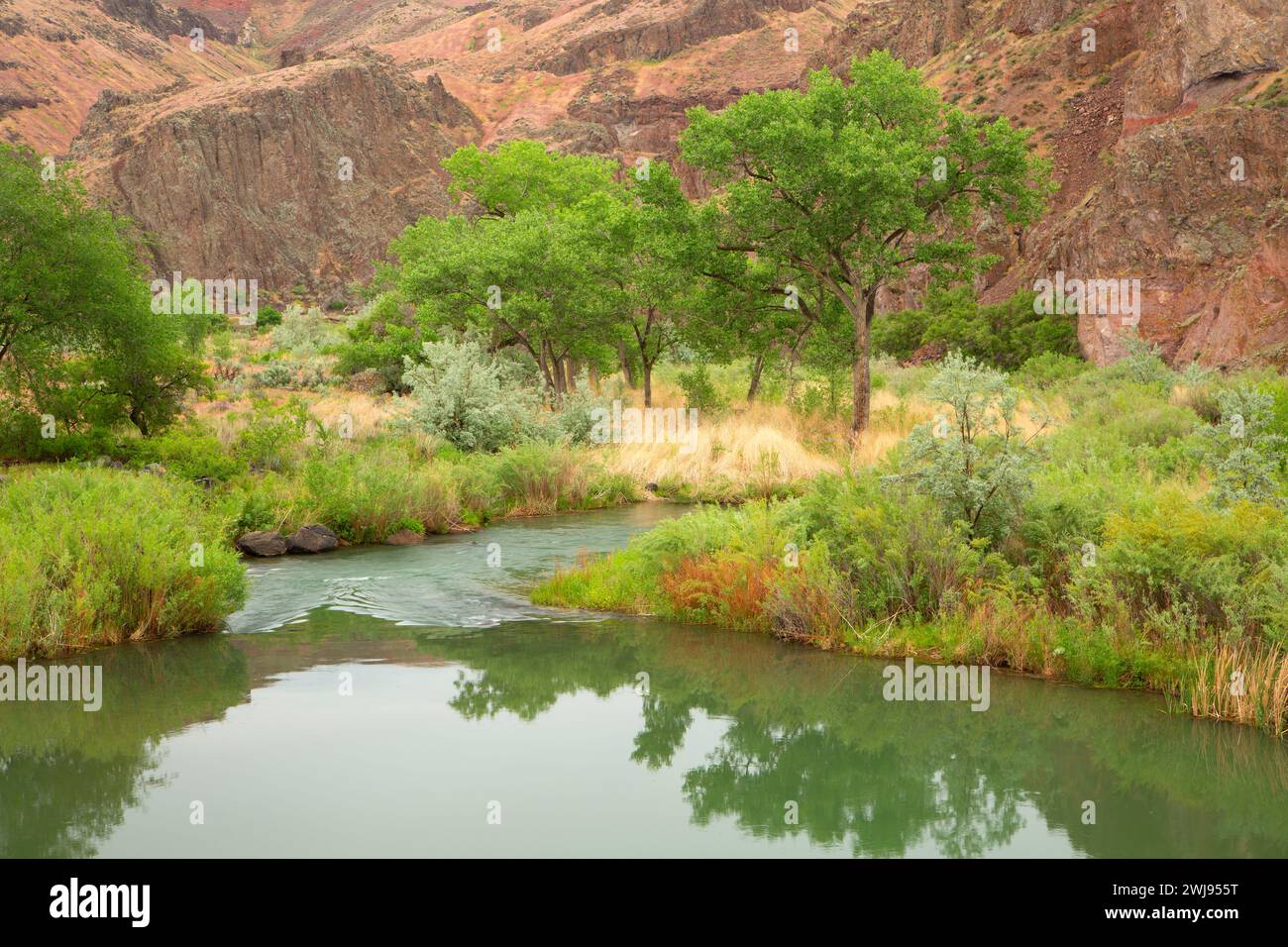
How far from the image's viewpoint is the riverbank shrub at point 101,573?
1008cm

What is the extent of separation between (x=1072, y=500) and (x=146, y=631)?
9241 millimetres

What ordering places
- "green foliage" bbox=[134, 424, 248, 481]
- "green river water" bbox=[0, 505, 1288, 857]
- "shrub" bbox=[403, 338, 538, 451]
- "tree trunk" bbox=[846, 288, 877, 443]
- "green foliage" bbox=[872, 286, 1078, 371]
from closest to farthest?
"green river water" bbox=[0, 505, 1288, 857] → "green foliage" bbox=[134, 424, 248, 481] → "shrub" bbox=[403, 338, 538, 451] → "tree trunk" bbox=[846, 288, 877, 443] → "green foliage" bbox=[872, 286, 1078, 371]

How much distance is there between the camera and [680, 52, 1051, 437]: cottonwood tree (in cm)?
2383

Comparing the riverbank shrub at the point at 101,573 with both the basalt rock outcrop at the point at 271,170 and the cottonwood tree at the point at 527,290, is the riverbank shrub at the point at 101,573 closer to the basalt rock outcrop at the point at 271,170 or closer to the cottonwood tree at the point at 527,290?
the cottonwood tree at the point at 527,290

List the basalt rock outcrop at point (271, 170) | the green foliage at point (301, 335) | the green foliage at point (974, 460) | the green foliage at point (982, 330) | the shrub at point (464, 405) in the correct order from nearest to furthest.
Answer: the green foliage at point (974, 460) < the shrub at point (464, 405) < the green foliage at point (982, 330) < the green foliage at point (301, 335) < the basalt rock outcrop at point (271, 170)

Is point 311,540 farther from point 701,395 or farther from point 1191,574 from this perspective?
point 701,395

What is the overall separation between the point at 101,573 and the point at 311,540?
6.56 metres

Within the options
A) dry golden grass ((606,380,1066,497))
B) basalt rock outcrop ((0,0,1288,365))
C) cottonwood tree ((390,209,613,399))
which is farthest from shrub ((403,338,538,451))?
basalt rock outcrop ((0,0,1288,365))

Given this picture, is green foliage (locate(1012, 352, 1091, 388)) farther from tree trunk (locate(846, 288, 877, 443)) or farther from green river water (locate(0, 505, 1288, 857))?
green river water (locate(0, 505, 1288, 857))

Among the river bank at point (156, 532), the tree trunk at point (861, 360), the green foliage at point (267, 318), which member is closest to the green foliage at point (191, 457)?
the river bank at point (156, 532)

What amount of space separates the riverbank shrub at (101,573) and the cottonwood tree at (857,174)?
15.5 metres

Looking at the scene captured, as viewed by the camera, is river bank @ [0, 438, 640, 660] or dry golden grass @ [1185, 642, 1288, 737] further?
river bank @ [0, 438, 640, 660]

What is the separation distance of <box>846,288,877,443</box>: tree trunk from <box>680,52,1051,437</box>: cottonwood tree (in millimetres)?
33

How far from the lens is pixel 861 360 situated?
25672 mm
